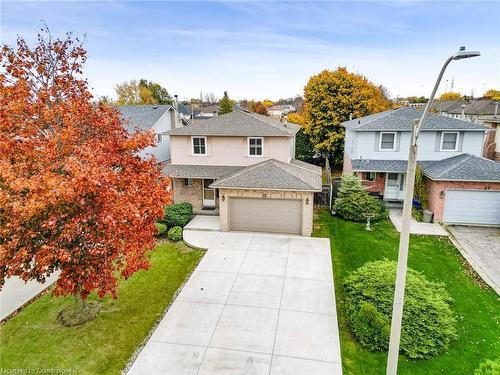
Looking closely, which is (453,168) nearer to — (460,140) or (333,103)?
(460,140)

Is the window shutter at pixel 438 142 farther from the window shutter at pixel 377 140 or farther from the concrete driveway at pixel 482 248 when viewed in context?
the concrete driveway at pixel 482 248

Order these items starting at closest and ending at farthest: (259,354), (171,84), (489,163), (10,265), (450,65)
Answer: (450,65), (10,265), (259,354), (489,163), (171,84)

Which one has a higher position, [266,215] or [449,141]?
[449,141]

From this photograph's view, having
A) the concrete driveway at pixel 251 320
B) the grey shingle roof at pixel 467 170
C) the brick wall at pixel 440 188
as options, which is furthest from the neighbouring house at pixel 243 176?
the grey shingle roof at pixel 467 170

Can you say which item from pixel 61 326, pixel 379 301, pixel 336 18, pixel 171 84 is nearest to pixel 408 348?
pixel 379 301

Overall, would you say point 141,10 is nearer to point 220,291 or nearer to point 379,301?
point 220,291

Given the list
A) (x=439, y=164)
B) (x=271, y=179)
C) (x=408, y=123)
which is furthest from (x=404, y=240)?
(x=408, y=123)
